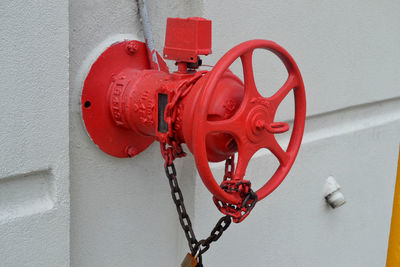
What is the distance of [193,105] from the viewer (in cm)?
89

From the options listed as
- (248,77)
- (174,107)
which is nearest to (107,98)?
(174,107)

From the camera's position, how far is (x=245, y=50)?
2.94 ft

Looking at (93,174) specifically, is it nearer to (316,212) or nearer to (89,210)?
(89,210)

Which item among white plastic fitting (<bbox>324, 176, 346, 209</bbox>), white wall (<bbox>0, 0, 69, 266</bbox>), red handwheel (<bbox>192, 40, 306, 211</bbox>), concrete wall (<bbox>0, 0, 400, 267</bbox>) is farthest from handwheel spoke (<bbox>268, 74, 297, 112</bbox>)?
white plastic fitting (<bbox>324, 176, 346, 209</bbox>)

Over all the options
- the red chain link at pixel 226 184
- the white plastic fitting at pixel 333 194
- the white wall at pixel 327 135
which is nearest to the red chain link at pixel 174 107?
the red chain link at pixel 226 184

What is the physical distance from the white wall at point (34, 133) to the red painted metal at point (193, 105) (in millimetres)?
160

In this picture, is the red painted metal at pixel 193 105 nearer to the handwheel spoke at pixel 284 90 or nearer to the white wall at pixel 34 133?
the handwheel spoke at pixel 284 90

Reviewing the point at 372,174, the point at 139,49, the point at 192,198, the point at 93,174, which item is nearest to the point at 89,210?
the point at 93,174

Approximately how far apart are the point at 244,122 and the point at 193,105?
103mm

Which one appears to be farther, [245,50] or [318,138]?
[318,138]

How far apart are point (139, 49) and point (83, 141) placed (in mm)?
258

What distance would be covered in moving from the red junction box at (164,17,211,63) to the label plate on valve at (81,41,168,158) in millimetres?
167

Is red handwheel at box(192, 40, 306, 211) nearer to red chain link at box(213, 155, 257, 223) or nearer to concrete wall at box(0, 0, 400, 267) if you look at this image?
red chain link at box(213, 155, 257, 223)

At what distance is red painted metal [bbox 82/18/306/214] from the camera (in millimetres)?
890
